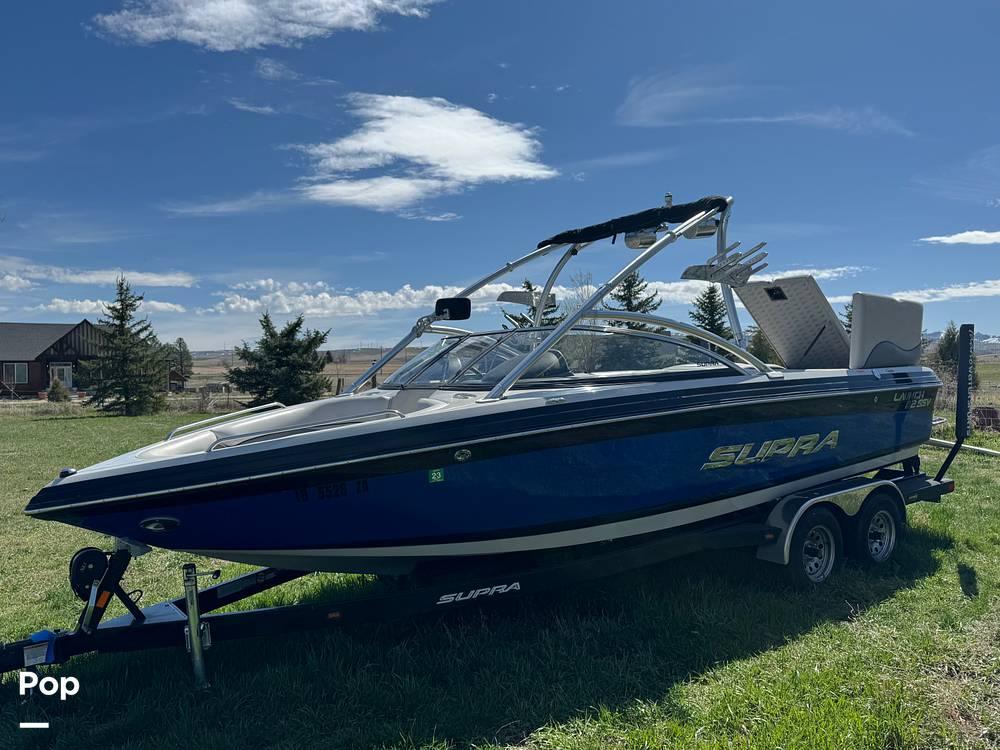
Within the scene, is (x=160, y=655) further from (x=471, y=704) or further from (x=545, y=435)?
(x=545, y=435)

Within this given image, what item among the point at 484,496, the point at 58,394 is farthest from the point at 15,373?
the point at 484,496

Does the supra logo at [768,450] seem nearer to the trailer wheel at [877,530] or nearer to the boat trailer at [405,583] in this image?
the boat trailer at [405,583]

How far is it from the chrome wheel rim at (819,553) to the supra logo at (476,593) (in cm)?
240

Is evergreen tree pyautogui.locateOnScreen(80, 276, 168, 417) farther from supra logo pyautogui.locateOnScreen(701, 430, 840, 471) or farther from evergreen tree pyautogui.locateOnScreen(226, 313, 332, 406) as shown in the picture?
supra logo pyautogui.locateOnScreen(701, 430, 840, 471)

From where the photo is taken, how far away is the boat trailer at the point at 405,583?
362 centimetres

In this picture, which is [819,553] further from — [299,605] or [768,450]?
[299,605]

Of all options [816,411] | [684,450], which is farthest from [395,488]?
[816,411]

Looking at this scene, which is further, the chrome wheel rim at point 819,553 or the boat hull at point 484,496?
the chrome wheel rim at point 819,553

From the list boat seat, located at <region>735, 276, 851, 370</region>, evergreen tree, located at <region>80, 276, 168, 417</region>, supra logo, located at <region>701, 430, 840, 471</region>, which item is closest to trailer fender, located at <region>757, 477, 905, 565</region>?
supra logo, located at <region>701, 430, 840, 471</region>

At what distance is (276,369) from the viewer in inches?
893

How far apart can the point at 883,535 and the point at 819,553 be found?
84 cm

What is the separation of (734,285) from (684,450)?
5.98 ft

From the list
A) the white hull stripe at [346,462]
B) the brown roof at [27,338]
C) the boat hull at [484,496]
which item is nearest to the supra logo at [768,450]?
the boat hull at [484,496]

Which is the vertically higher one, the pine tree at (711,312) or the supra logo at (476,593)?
A: the pine tree at (711,312)
